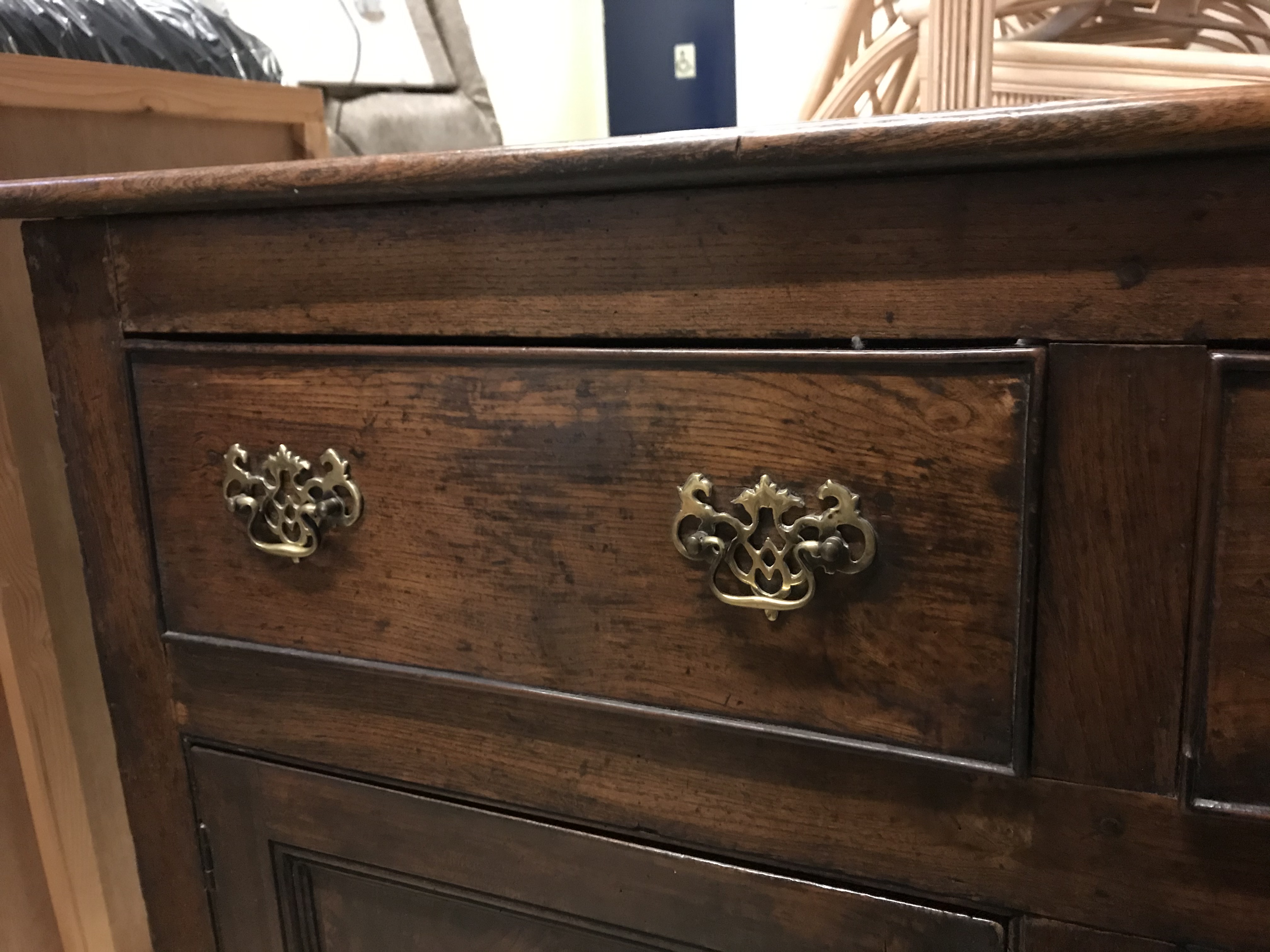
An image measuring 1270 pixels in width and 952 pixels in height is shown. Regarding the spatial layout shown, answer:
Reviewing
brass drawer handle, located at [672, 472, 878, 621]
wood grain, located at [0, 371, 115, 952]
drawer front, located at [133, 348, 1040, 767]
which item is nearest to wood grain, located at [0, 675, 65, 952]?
wood grain, located at [0, 371, 115, 952]

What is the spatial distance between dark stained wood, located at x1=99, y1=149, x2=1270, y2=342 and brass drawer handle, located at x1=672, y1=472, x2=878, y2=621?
8 cm

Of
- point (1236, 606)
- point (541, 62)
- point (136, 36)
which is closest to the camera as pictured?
point (1236, 606)

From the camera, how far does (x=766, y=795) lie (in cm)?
50

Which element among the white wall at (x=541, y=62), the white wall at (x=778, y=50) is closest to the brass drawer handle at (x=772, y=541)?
the white wall at (x=778, y=50)

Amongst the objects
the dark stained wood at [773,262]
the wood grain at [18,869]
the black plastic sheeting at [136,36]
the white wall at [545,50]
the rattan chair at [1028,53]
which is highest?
the white wall at [545,50]

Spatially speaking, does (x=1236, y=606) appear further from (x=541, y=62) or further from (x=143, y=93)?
(x=541, y=62)

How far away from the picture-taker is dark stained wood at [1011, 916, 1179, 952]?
1.49ft

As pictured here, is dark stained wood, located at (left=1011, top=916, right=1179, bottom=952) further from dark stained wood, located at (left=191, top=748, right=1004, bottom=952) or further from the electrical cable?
the electrical cable

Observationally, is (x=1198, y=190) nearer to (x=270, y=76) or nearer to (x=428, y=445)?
(x=428, y=445)

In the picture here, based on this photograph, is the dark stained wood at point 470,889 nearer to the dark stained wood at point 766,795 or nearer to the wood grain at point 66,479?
the dark stained wood at point 766,795

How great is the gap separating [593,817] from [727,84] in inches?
51.5

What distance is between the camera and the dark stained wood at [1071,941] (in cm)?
A: 45

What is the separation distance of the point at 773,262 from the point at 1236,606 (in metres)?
0.25

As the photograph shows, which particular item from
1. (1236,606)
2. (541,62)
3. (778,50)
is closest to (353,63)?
(541,62)
